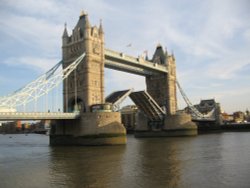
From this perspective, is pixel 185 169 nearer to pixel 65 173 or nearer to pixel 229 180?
pixel 229 180

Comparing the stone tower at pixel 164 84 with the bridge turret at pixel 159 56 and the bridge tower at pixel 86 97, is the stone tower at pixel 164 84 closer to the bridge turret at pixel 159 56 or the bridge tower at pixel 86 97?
the bridge turret at pixel 159 56

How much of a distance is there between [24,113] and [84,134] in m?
8.49

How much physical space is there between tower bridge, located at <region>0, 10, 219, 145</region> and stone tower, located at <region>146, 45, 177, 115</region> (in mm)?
3949

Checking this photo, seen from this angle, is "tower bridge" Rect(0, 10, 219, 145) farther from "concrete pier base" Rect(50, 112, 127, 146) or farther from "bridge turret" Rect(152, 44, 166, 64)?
"bridge turret" Rect(152, 44, 166, 64)

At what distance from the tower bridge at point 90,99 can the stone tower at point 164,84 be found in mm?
3949

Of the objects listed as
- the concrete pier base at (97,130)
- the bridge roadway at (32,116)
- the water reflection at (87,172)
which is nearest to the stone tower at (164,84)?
the concrete pier base at (97,130)

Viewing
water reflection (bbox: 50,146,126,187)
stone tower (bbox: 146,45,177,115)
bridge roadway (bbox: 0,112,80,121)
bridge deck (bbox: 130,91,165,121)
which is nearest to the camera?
water reflection (bbox: 50,146,126,187)

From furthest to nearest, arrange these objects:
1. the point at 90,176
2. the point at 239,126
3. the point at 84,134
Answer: the point at 239,126 → the point at 84,134 → the point at 90,176

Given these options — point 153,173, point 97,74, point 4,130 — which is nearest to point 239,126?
point 97,74

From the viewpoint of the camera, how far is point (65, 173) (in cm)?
1970

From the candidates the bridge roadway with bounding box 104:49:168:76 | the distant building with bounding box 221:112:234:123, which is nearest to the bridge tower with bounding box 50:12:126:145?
the bridge roadway with bounding box 104:49:168:76

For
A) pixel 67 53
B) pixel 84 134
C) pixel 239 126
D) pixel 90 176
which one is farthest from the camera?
pixel 239 126

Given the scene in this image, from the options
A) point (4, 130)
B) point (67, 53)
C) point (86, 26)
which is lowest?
point (4, 130)

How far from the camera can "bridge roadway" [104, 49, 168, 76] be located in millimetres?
50469
